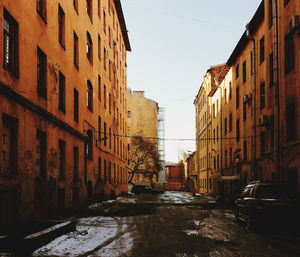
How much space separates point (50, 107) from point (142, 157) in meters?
42.8

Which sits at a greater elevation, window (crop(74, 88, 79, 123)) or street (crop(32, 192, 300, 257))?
window (crop(74, 88, 79, 123))

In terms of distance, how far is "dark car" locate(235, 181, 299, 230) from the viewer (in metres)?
10.6

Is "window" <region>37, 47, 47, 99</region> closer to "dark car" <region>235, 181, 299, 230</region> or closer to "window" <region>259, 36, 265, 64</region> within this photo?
"dark car" <region>235, 181, 299, 230</region>

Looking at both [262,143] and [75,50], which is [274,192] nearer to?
[262,143]

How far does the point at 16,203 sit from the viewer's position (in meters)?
10.5

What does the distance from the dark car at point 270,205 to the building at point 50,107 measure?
688 cm

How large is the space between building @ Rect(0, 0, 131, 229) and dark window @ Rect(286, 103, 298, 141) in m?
9.97

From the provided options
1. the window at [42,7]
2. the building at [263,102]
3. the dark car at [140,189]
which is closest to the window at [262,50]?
the building at [263,102]

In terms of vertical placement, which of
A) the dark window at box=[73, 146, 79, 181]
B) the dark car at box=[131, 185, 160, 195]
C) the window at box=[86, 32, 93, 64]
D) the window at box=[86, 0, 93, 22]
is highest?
the window at box=[86, 0, 93, 22]

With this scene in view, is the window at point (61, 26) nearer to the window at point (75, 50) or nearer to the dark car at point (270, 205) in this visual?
the window at point (75, 50)

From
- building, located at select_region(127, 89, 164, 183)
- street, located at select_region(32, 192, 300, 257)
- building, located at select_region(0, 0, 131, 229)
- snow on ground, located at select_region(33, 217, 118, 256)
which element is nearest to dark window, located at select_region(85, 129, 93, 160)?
building, located at select_region(0, 0, 131, 229)

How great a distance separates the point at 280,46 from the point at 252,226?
971 centimetres

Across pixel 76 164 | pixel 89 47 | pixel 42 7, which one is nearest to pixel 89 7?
pixel 89 47

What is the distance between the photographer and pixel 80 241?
9000 mm
